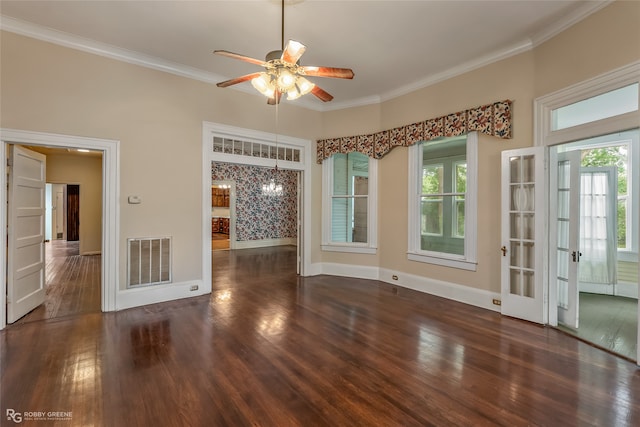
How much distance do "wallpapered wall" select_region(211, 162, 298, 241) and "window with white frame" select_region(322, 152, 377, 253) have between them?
3.75 meters

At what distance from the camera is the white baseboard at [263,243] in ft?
32.0

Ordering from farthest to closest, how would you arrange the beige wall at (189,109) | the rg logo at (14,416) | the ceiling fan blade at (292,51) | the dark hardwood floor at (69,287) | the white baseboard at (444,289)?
the white baseboard at (444,289), the dark hardwood floor at (69,287), the beige wall at (189,109), the ceiling fan blade at (292,51), the rg logo at (14,416)

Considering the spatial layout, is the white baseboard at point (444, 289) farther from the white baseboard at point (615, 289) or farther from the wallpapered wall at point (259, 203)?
the wallpapered wall at point (259, 203)

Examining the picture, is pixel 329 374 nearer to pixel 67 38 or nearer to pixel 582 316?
pixel 582 316

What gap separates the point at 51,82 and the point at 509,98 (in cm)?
560

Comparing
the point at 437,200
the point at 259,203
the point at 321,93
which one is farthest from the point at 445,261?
the point at 259,203

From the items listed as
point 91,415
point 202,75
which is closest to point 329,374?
point 91,415

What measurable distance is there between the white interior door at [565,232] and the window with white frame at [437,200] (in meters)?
1.15

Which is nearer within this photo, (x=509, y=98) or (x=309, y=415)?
(x=309, y=415)

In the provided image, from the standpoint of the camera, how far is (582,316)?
378 centimetres

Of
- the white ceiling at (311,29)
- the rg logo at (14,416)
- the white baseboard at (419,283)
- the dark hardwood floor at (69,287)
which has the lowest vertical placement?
the rg logo at (14,416)

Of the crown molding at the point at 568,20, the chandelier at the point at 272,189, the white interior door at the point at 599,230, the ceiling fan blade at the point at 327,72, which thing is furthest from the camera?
the chandelier at the point at 272,189

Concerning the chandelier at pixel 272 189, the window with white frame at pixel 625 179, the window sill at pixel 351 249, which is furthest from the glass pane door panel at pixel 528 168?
the chandelier at pixel 272 189

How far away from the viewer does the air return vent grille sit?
13.0 feet
